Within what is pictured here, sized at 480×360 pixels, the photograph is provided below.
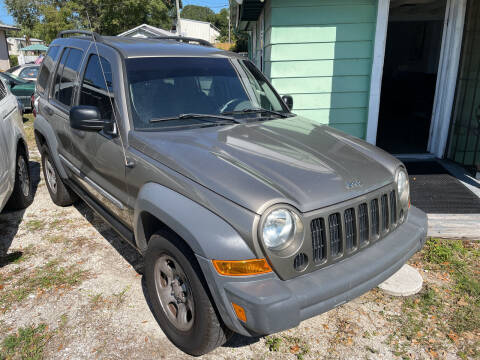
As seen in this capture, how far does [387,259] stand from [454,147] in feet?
15.9

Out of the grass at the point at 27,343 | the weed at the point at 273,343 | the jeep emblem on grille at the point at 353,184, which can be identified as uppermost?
the jeep emblem on grille at the point at 353,184

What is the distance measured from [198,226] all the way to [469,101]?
5663 millimetres

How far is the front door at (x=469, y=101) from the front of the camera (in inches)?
230

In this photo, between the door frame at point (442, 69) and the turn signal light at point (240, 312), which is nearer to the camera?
the turn signal light at point (240, 312)

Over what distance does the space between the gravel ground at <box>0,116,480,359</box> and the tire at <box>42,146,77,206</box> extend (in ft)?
3.21

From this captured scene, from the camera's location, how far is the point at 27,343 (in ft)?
9.00

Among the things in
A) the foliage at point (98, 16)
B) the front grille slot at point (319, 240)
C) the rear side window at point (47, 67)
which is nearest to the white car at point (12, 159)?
the rear side window at point (47, 67)

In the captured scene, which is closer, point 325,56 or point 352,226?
point 352,226

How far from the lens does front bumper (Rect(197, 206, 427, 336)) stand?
6.40ft

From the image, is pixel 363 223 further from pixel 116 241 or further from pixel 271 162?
pixel 116 241

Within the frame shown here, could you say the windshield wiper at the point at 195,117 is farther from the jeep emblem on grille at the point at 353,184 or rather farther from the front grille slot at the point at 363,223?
A: the front grille slot at the point at 363,223

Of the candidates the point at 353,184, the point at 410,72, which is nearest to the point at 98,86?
the point at 353,184

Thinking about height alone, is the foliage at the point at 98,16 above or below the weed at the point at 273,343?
above

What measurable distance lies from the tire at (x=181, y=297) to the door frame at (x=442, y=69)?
490 centimetres
